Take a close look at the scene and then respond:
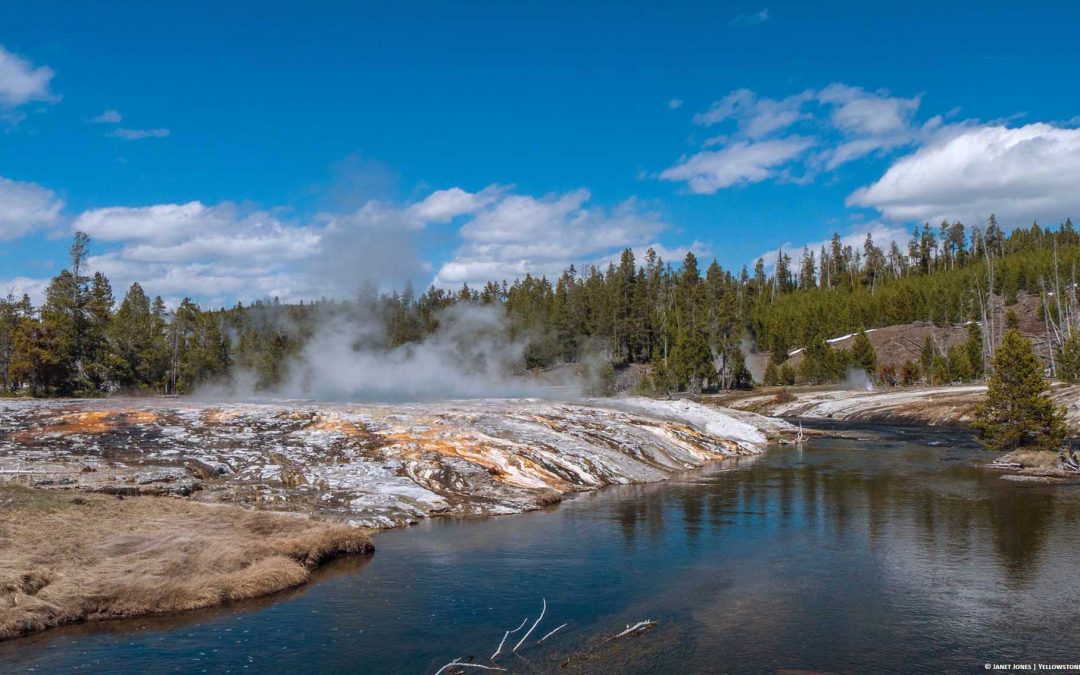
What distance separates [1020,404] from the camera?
4475 centimetres

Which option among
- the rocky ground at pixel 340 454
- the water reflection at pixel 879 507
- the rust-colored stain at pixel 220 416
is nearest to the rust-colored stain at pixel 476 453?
the rocky ground at pixel 340 454

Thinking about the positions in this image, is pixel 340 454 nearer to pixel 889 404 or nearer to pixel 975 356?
pixel 889 404

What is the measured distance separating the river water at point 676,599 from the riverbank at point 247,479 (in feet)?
4.72

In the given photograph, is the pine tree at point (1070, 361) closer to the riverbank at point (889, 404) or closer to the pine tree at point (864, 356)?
the riverbank at point (889, 404)

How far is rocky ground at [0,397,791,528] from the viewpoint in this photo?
31.7m

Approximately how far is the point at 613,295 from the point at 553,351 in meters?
20.2

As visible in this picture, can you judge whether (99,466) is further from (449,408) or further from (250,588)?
(449,408)

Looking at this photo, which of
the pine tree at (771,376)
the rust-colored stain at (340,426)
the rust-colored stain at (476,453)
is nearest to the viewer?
the rust-colored stain at (476,453)

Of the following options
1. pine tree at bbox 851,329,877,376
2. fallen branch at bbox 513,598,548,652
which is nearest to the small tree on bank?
fallen branch at bbox 513,598,548,652

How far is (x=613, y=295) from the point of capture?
147250 millimetres

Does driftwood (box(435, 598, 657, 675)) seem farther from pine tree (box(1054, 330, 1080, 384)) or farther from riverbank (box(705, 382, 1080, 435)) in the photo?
pine tree (box(1054, 330, 1080, 384))

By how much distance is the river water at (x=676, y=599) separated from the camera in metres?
16.6

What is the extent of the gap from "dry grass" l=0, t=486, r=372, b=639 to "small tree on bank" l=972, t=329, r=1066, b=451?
39415 mm

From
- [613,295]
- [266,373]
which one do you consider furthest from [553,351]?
[266,373]
